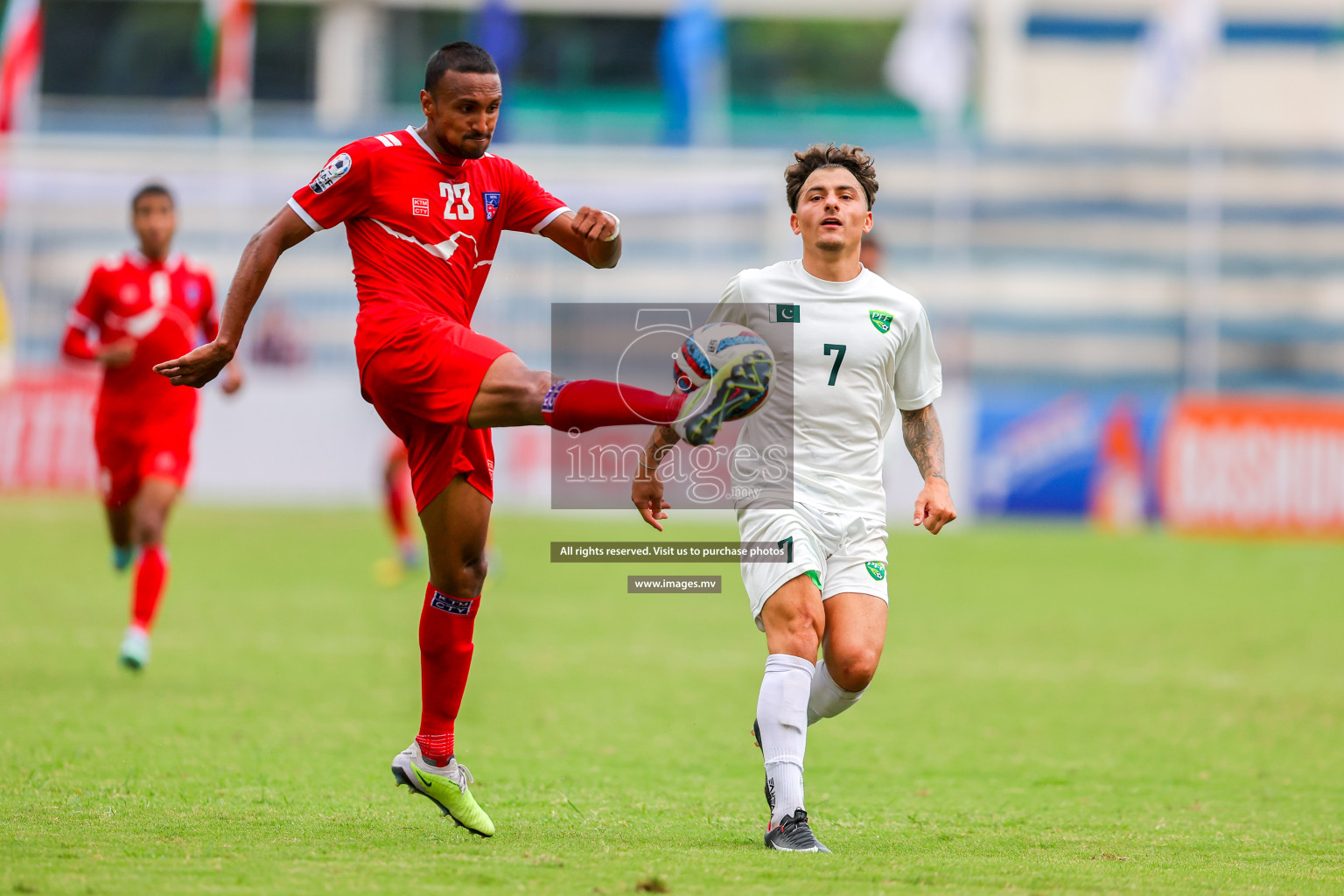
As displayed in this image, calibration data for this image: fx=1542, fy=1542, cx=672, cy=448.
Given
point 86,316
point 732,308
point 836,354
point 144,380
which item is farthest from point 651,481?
point 86,316

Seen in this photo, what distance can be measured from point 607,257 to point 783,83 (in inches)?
1701

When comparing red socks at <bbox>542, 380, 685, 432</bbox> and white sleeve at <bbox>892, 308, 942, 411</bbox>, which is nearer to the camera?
red socks at <bbox>542, 380, 685, 432</bbox>

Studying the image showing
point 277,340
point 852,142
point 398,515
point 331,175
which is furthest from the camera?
point 852,142

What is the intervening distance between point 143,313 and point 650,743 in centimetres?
443

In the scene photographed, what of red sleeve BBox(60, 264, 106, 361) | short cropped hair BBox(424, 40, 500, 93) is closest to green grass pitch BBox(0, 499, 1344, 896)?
red sleeve BBox(60, 264, 106, 361)

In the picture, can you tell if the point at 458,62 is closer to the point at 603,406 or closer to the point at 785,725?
the point at 603,406

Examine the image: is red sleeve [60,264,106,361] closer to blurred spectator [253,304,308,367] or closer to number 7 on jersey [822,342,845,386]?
number 7 on jersey [822,342,845,386]

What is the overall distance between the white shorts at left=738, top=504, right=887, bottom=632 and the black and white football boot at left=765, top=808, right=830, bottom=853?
68cm

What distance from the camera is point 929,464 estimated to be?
18.0 feet

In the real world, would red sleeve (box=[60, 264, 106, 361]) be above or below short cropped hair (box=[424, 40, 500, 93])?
below

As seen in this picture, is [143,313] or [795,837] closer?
[795,837]

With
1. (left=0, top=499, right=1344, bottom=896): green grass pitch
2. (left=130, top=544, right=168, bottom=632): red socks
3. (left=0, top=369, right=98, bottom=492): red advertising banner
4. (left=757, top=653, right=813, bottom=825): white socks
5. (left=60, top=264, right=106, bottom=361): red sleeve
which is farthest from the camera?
(left=0, top=369, right=98, bottom=492): red advertising banner

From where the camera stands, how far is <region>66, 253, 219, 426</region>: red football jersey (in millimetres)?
9398

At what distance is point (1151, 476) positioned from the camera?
22.1 metres
